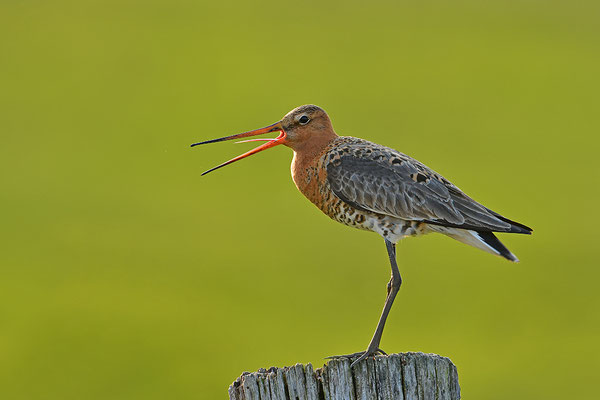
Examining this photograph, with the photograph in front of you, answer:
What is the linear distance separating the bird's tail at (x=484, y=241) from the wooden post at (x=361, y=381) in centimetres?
206

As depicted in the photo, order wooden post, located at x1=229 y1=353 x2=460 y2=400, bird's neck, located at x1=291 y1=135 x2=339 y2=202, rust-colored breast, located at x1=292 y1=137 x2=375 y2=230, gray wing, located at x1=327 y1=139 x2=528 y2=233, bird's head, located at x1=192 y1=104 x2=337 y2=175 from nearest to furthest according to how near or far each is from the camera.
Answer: wooden post, located at x1=229 y1=353 x2=460 y2=400 < gray wing, located at x1=327 y1=139 x2=528 y2=233 < rust-colored breast, located at x1=292 y1=137 x2=375 y2=230 < bird's neck, located at x1=291 y1=135 x2=339 y2=202 < bird's head, located at x1=192 y1=104 x2=337 y2=175

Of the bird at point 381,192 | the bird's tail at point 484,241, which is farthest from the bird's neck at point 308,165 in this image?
the bird's tail at point 484,241

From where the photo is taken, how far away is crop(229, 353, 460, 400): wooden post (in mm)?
6785

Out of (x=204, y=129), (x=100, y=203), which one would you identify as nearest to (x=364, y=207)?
(x=100, y=203)

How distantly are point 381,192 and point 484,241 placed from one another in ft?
3.16

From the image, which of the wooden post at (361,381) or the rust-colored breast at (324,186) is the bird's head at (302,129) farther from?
the wooden post at (361,381)

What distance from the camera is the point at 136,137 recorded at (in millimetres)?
30578

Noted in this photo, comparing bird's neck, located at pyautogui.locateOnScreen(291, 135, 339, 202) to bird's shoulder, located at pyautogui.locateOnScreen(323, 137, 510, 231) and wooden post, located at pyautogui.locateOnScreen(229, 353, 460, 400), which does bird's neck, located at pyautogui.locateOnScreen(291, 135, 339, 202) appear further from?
wooden post, located at pyautogui.locateOnScreen(229, 353, 460, 400)

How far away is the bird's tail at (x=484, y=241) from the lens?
29.0 feet

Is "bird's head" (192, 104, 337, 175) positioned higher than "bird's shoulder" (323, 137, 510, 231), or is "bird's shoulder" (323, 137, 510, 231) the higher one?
"bird's head" (192, 104, 337, 175)

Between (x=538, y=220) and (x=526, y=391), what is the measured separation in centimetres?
790

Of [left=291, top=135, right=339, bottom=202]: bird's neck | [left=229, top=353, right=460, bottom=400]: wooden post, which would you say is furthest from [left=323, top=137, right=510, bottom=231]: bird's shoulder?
[left=229, top=353, right=460, bottom=400]: wooden post

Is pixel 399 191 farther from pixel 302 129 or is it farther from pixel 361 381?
pixel 361 381

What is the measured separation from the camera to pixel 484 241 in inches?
356
